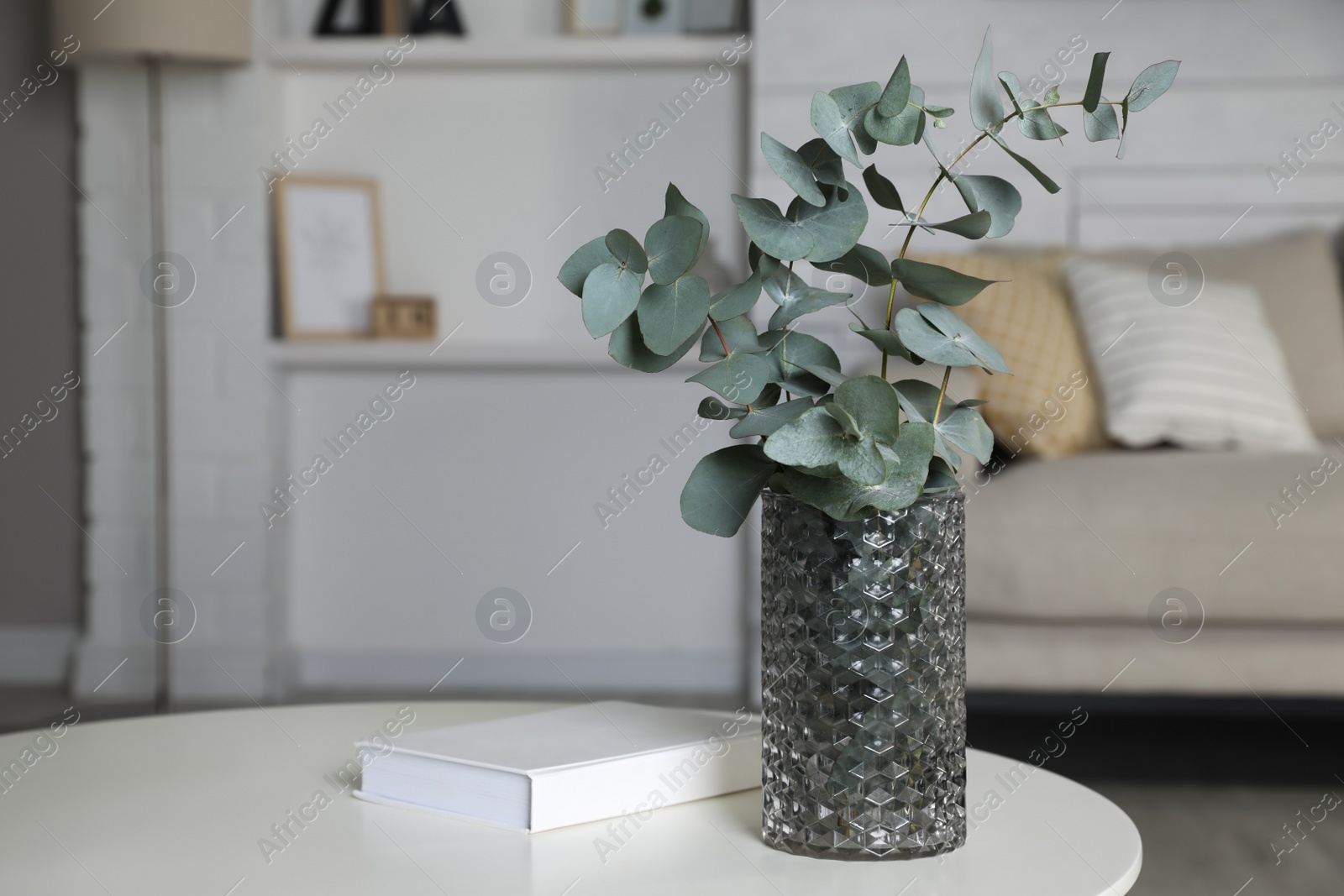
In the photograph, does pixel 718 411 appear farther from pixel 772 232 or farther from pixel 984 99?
pixel 984 99

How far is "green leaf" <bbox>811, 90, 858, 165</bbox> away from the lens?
613 millimetres

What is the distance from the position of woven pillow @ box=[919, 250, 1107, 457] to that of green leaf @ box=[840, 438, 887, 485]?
4.97 feet

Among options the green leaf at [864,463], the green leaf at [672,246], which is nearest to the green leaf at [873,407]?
the green leaf at [864,463]

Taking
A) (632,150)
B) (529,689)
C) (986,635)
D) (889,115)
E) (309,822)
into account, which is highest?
(632,150)

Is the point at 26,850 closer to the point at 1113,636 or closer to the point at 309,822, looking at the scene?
the point at 309,822

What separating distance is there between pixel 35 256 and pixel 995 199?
253 cm

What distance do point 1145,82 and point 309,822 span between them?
1.92 feet

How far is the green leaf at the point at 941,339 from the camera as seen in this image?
24.3 inches

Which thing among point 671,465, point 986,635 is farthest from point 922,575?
point 671,465

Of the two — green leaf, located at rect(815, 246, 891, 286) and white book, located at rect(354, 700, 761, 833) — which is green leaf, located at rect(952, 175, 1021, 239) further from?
white book, located at rect(354, 700, 761, 833)

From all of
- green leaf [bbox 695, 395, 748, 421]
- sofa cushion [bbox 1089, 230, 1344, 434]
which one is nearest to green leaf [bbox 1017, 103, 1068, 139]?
green leaf [bbox 695, 395, 748, 421]

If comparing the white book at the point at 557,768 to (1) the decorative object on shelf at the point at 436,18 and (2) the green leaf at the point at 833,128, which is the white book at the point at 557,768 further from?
(1) the decorative object on shelf at the point at 436,18

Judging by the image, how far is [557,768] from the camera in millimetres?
652

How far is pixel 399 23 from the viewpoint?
2.71 metres
